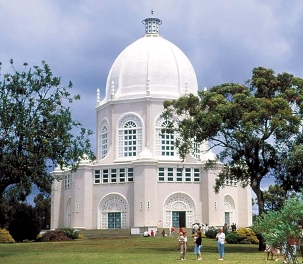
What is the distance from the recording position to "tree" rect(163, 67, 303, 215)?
3544 cm

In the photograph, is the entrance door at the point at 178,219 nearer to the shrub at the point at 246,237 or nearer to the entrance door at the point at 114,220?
the entrance door at the point at 114,220

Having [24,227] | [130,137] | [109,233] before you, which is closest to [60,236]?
[24,227]

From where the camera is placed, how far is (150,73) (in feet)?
235

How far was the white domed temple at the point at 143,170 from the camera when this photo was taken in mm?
64750

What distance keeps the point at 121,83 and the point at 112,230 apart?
18520mm

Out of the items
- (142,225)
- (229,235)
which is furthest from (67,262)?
(142,225)

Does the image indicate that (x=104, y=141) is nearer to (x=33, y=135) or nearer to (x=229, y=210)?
(x=229, y=210)

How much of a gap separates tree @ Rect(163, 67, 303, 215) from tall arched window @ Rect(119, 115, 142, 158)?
29680 millimetres

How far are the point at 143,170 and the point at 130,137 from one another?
7020 mm

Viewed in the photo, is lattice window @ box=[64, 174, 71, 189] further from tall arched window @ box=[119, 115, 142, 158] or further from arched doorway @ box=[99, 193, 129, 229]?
tall arched window @ box=[119, 115, 142, 158]

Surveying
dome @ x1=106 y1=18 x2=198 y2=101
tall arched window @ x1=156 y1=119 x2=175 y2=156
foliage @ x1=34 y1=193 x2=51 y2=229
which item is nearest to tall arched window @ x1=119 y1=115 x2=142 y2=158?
tall arched window @ x1=156 y1=119 x2=175 y2=156

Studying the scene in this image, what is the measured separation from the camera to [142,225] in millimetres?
62625

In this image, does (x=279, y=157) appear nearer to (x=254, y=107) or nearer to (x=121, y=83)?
(x=254, y=107)

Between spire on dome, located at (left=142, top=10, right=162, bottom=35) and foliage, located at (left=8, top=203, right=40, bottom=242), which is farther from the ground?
spire on dome, located at (left=142, top=10, right=162, bottom=35)
